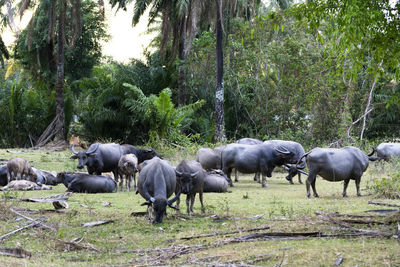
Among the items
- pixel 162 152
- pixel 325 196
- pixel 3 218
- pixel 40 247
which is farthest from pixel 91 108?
pixel 40 247

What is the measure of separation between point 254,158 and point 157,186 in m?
7.88

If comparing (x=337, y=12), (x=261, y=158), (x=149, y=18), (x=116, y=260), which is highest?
(x=149, y=18)

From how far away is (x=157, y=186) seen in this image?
9.94 meters

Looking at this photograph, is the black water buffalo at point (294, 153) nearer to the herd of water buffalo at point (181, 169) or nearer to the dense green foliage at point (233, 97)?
the herd of water buffalo at point (181, 169)

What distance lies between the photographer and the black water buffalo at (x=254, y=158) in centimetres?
1745

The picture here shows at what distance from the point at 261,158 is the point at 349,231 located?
8980mm

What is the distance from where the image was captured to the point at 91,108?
30406mm

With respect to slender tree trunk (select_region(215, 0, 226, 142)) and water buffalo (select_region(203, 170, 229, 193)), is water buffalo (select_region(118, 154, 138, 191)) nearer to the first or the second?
water buffalo (select_region(203, 170, 229, 193))

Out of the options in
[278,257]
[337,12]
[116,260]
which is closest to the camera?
[278,257]

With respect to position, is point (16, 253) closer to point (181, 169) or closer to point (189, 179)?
point (189, 179)

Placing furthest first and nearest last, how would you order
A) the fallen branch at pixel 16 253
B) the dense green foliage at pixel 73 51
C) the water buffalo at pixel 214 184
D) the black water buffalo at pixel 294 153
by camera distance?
the dense green foliage at pixel 73 51 → the black water buffalo at pixel 294 153 → the water buffalo at pixel 214 184 → the fallen branch at pixel 16 253

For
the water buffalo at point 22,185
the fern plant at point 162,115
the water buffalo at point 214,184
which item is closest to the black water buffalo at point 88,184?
the water buffalo at point 22,185

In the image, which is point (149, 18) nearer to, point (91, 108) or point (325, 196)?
point (91, 108)

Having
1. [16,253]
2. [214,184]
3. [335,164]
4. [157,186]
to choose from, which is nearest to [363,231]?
[157,186]
